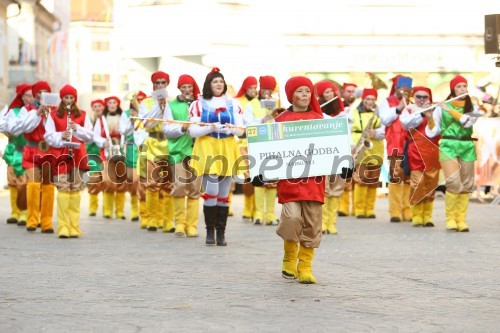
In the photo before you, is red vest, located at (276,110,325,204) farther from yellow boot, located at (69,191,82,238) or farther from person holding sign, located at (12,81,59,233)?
person holding sign, located at (12,81,59,233)

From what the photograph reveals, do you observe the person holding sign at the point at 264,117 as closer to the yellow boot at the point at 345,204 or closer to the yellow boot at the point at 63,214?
the yellow boot at the point at 345,204

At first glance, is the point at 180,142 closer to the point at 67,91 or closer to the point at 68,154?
the point at 68,154

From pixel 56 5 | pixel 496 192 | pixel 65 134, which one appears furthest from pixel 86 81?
pixel 65 134

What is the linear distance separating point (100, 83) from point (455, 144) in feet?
271

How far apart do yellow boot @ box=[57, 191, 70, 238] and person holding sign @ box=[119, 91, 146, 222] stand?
11.5 ft

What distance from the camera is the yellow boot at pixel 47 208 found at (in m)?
15.9

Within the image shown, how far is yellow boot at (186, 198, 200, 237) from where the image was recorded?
49.6 feet

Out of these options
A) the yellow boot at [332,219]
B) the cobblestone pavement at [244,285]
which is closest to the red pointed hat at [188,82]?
the cobblestone pavement at [244,285]

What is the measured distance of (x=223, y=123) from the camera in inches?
545

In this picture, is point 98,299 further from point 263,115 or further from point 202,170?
point 263,115

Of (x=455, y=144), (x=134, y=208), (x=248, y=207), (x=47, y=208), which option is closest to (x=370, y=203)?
(x=248, y=207)

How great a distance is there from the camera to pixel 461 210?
15906 mm

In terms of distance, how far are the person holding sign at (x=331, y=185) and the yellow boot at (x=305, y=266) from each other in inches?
201

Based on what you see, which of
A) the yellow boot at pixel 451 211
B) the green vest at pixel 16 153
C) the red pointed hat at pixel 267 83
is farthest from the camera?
the green vest at pixel 16 153
